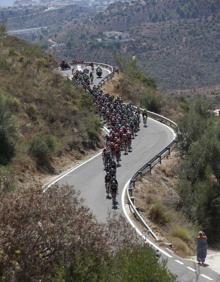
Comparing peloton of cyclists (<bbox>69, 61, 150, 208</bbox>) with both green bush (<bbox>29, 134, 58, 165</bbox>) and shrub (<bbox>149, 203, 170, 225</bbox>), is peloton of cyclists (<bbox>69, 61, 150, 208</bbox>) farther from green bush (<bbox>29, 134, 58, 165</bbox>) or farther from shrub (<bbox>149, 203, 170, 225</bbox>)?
green bush (<bbox>29, 134, 58, 165</bbox>)

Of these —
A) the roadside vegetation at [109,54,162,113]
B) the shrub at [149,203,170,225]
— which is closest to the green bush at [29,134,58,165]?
the shrub at [149,203,170,225]

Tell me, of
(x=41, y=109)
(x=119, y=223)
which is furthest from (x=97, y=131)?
(x=119, y=223)

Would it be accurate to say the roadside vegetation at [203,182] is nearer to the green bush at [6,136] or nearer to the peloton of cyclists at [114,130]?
the peloton of cyclists at [114,130]

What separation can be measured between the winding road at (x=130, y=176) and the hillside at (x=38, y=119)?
141 centimetres

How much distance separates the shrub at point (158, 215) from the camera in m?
25.3

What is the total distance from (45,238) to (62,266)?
0.55 m

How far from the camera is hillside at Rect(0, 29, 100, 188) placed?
97.8 ft

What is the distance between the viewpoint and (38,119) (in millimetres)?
37438

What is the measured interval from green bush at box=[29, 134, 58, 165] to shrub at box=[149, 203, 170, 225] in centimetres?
766

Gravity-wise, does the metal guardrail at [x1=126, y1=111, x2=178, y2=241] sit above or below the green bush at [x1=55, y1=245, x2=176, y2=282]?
below

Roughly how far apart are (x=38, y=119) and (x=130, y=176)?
812cm

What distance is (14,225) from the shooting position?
11.0 metres

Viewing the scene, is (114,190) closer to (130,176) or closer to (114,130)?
(130,176)

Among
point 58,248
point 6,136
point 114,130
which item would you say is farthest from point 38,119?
point 58,248
